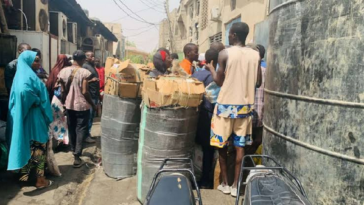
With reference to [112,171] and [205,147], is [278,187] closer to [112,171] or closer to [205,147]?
[205,147]

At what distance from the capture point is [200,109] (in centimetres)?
351

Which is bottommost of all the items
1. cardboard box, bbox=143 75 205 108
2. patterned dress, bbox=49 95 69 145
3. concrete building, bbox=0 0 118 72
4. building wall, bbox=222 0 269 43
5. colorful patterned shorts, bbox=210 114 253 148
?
patterned dress, bbox=49 95 69 145

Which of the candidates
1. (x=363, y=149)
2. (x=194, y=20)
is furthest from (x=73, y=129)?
(x=194, y=20)

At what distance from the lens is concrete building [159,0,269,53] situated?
944 centimetres

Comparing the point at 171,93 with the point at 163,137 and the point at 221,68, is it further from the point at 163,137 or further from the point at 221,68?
the point at 221,68

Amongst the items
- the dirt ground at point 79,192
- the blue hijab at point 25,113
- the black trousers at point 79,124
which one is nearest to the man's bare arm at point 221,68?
the dirt ground at point 79,192

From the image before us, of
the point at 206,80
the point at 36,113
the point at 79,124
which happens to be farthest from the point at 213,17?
the point at 36,113

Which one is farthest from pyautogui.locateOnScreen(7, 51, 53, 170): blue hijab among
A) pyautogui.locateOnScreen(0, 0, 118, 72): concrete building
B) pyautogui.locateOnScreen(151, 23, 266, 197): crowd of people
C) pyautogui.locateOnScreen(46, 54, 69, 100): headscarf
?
pyautogui.locateOnScreen(0, 0, 118, 72): concrete building

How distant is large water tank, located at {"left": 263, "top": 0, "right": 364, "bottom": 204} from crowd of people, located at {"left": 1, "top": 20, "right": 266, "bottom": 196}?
1.49 ft

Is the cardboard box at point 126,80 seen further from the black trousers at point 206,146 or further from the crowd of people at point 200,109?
the black trousers at point 206,146

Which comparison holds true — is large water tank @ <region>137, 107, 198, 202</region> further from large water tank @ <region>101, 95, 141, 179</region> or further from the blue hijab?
the blue hijab

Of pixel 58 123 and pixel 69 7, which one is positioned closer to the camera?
pixel 58 123

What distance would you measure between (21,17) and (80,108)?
3991mm

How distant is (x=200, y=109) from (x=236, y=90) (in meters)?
0.73
